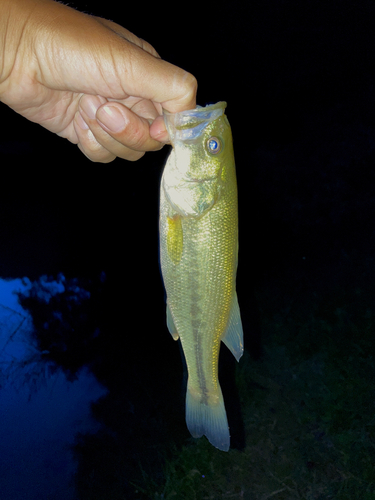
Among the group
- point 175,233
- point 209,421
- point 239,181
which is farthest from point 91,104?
point 239,181

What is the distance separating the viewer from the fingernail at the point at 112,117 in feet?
4.81

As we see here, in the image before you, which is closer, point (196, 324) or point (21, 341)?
point (196, 324)

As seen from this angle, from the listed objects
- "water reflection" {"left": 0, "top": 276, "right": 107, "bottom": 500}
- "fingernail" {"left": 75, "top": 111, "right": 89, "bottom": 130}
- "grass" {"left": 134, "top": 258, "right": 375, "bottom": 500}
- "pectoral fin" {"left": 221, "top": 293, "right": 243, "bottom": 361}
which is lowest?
"water reflection" {"left": 0, "top": 276, "right": 107, "bottom": 500}

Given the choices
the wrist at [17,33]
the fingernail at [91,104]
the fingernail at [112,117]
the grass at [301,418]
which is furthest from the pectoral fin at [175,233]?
the grass at [301,418]

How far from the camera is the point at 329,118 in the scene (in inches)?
260

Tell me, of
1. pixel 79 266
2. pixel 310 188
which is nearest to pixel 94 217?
pixel 79 266

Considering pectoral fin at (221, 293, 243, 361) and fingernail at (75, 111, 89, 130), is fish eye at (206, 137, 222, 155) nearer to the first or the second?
pectoral fin at (221, 293, 243, 361)

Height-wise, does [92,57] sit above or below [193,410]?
above

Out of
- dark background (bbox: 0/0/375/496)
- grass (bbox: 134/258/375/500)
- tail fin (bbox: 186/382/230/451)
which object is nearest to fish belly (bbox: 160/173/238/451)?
tail fin (bbox: 186/382/230/451)

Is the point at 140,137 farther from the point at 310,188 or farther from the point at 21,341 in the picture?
the point at 310,188

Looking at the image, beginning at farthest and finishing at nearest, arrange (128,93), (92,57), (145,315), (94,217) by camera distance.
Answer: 1. (94,217)
2. (145,315)
3. (128,93)
4. (92,57)

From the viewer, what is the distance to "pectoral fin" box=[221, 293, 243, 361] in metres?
1.50

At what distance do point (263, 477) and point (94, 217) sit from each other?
481cm

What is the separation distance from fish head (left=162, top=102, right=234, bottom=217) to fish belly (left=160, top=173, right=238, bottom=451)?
0.05 metres
